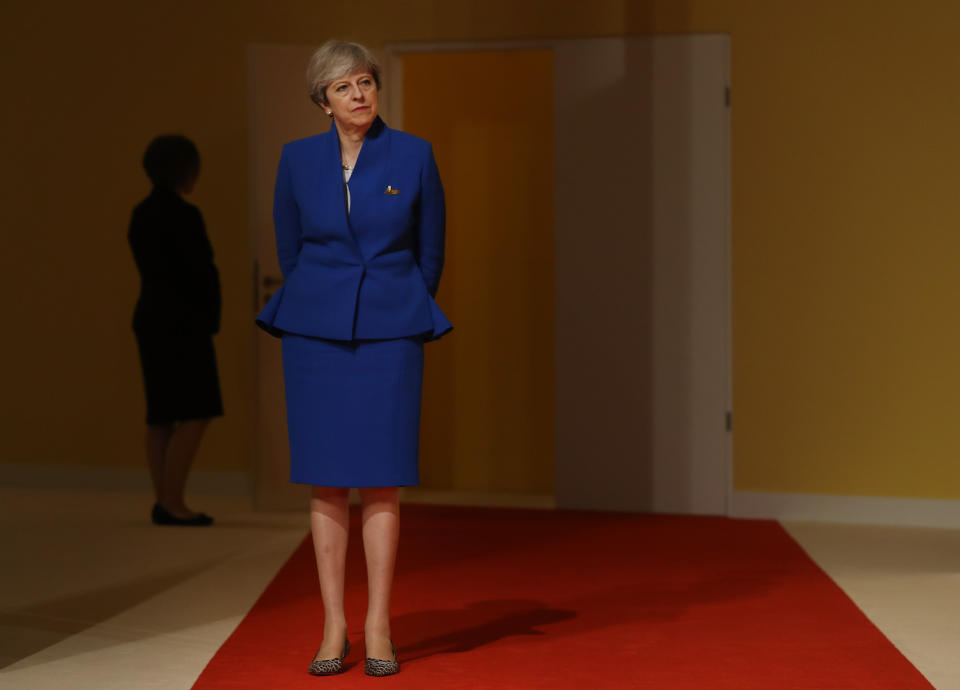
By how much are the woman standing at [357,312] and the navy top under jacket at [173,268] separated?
2.10 metres

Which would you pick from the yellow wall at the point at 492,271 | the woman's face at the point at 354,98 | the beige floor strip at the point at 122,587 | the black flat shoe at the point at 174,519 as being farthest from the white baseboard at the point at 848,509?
the woman's face at the point at 354,98

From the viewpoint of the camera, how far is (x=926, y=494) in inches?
207

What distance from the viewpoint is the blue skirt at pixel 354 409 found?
296 cm

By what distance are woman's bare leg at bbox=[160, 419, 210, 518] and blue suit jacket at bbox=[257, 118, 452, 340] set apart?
7.53 feet

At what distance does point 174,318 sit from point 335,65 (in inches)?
95.6

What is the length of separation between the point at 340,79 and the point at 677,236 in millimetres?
2757

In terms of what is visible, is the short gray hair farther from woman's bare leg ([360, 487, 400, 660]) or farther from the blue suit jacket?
woman's bare leg ([360, 487, 400, 660])

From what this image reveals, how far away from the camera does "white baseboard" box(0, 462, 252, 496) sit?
5930mm

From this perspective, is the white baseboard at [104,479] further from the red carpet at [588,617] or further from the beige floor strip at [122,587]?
the red carpet at [588,617]

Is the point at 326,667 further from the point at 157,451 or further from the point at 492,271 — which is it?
the point at 492,271

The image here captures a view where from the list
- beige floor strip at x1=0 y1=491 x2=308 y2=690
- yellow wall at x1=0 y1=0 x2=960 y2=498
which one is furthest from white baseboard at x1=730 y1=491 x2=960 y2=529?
beige floor strip at x1=0 y1=491 x2=308 y2=690

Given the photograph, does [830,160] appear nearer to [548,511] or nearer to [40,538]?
[548,511]

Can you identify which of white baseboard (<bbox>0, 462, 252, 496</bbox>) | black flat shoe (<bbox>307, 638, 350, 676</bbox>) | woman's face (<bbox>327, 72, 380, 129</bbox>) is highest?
woman's face (<bbox>327, 72, 380, 129</bbox>)

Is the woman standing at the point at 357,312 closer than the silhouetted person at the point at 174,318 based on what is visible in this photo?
Yes
